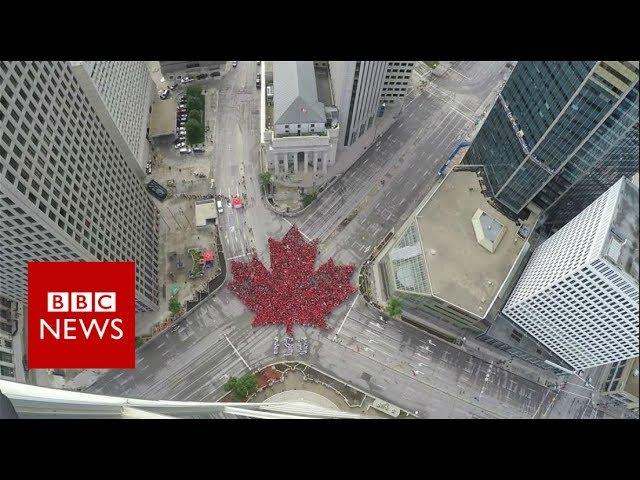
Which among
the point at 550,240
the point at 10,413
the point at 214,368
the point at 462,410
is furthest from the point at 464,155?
the point at 10,413

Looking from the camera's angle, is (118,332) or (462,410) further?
(462,410)

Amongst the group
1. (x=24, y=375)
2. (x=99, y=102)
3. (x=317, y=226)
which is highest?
(x=99, y=102)

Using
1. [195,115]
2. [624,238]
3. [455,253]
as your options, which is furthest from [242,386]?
[195,115]

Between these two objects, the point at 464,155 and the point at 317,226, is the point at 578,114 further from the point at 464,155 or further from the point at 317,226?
the point at 317,226

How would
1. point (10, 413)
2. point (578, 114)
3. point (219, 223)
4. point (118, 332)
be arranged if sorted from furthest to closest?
point (219, 223)
point (578, 114)
point (118, 332)
point (10, 413)

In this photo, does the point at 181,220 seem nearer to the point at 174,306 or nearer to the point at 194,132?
the point at 174,306
